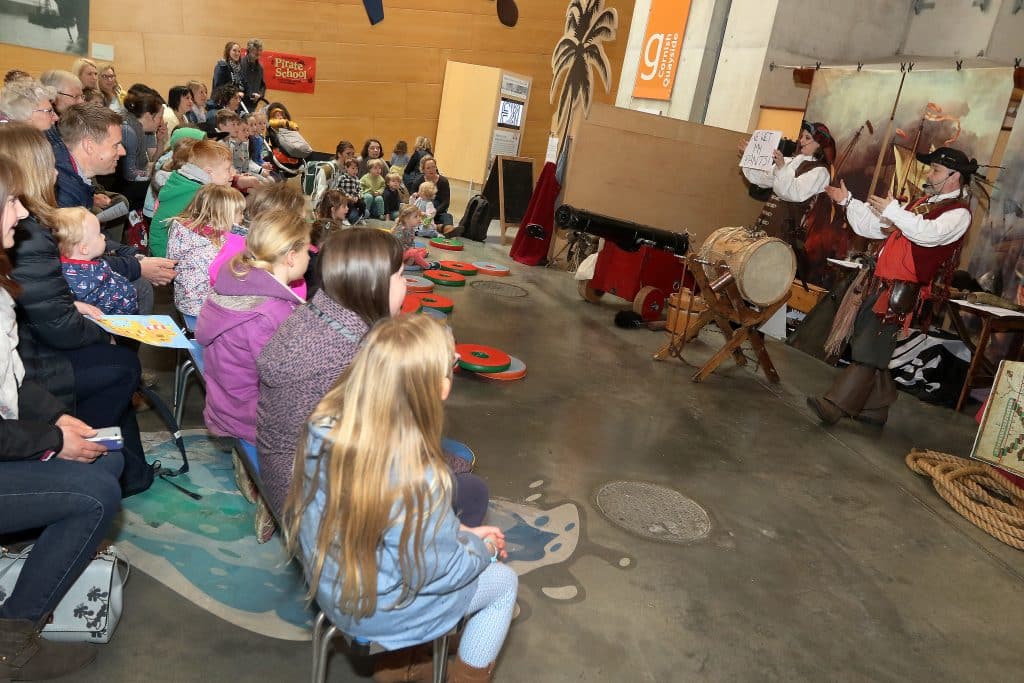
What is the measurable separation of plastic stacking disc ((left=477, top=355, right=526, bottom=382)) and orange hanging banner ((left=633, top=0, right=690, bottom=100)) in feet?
24.7

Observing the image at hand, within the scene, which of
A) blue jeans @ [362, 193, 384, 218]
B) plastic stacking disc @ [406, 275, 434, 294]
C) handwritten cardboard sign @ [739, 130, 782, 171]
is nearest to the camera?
plastic stacking disc @ [406, 275, 434, 294]

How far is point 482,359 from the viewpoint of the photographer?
5.32m

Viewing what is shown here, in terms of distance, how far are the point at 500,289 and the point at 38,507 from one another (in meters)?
6.11

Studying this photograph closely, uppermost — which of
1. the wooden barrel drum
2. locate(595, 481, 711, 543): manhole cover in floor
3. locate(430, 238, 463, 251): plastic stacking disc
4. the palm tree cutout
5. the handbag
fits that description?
the palm tree cutout

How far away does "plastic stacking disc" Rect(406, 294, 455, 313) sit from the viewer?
20.6 ft

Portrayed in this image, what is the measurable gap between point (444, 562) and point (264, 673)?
3.13ft

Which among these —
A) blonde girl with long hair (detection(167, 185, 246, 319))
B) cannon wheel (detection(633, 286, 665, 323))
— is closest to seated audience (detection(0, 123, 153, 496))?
blonde girl with long hair (detection(167, 185, 246, 319))

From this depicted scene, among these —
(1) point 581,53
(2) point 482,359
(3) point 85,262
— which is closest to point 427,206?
(1) point 581,53

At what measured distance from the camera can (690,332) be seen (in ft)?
20.6

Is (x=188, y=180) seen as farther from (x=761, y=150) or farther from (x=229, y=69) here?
(x=229, y=69)

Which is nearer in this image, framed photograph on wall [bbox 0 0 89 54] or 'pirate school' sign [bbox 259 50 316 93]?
framed photograph on wall [bbox 0 0 89 54]

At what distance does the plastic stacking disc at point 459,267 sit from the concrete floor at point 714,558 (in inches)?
83.4

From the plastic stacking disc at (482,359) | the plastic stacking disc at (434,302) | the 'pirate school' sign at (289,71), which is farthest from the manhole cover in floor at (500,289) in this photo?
the 'pirate school' sign at (289,71)

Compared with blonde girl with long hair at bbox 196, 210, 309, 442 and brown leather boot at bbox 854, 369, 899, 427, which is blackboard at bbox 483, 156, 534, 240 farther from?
blonde girl with long hair at bbox 196, 210, 309, 442
